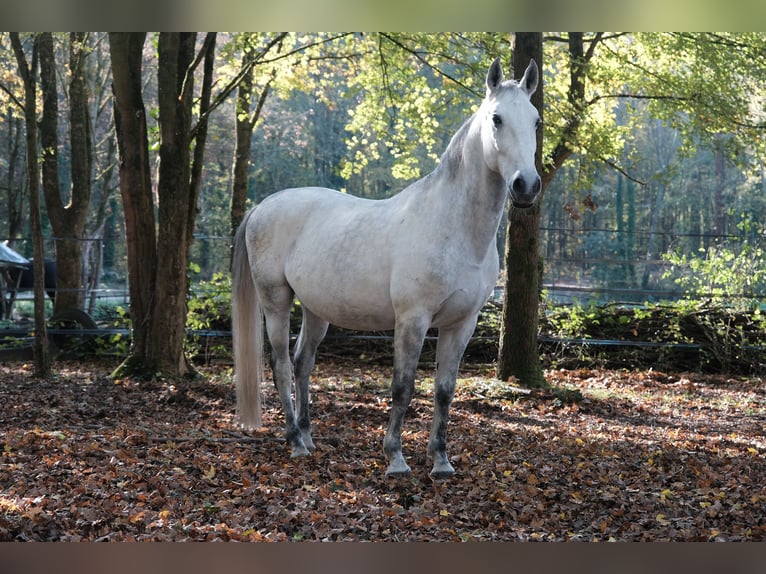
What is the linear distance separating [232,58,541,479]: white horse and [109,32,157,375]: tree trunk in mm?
2945

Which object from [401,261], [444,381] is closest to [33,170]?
[401,261]

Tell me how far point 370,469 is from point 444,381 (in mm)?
649

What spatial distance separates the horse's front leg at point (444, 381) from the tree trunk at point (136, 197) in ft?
13.5

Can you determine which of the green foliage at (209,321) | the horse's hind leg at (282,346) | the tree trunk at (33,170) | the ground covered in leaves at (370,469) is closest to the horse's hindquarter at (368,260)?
the horse's hind leg at (282,346)

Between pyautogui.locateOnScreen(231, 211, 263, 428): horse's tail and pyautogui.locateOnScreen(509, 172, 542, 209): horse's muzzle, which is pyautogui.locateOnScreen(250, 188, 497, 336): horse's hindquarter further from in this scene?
pyautogui.locateOnScreen(509, 172, 542, 209): horse's muzzle

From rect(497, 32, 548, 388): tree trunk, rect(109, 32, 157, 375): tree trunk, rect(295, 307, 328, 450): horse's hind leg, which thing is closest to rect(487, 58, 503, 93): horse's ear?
rect(295, 307, 328, 450): horse's hind leg

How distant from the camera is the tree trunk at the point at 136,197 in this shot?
25.2 feet

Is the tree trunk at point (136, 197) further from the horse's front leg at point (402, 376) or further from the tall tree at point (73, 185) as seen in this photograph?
the horse's front leg at point (402, 376)

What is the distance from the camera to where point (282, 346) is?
4.98 metres

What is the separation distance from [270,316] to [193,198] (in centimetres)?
356

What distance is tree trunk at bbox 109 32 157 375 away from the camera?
7.67 m

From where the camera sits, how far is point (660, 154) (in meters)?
34.0
